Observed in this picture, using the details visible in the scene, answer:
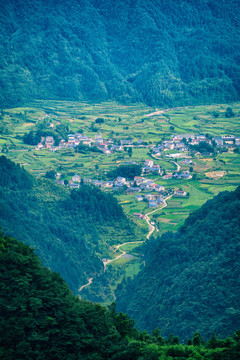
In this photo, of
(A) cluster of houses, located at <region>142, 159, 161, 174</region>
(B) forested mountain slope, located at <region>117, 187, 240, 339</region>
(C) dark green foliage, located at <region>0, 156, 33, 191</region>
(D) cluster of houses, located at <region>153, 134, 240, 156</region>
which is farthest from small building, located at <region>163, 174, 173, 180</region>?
(B) forested mountain slope, located at <region>117, 187, 240, 339</region>

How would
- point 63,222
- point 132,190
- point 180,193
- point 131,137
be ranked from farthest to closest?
point 131,137, point 132,190, point 180,193, point 63,222

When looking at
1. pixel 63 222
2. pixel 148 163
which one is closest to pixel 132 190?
pixel 148 163

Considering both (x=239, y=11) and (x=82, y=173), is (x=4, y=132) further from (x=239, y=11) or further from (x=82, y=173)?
(x=239, y=11)

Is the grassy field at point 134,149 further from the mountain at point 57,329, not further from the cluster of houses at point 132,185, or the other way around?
the mountain at point 57,329

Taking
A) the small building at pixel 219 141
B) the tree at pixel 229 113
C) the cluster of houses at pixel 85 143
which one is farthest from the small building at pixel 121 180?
the tree at pixel 229 113

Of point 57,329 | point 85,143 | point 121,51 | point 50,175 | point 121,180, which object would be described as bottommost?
point 121,180

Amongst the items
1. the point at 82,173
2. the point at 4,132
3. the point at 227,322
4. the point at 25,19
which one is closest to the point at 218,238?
the point at 227,322

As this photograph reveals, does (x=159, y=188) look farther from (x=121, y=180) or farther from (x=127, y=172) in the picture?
(x=127, y=172)
